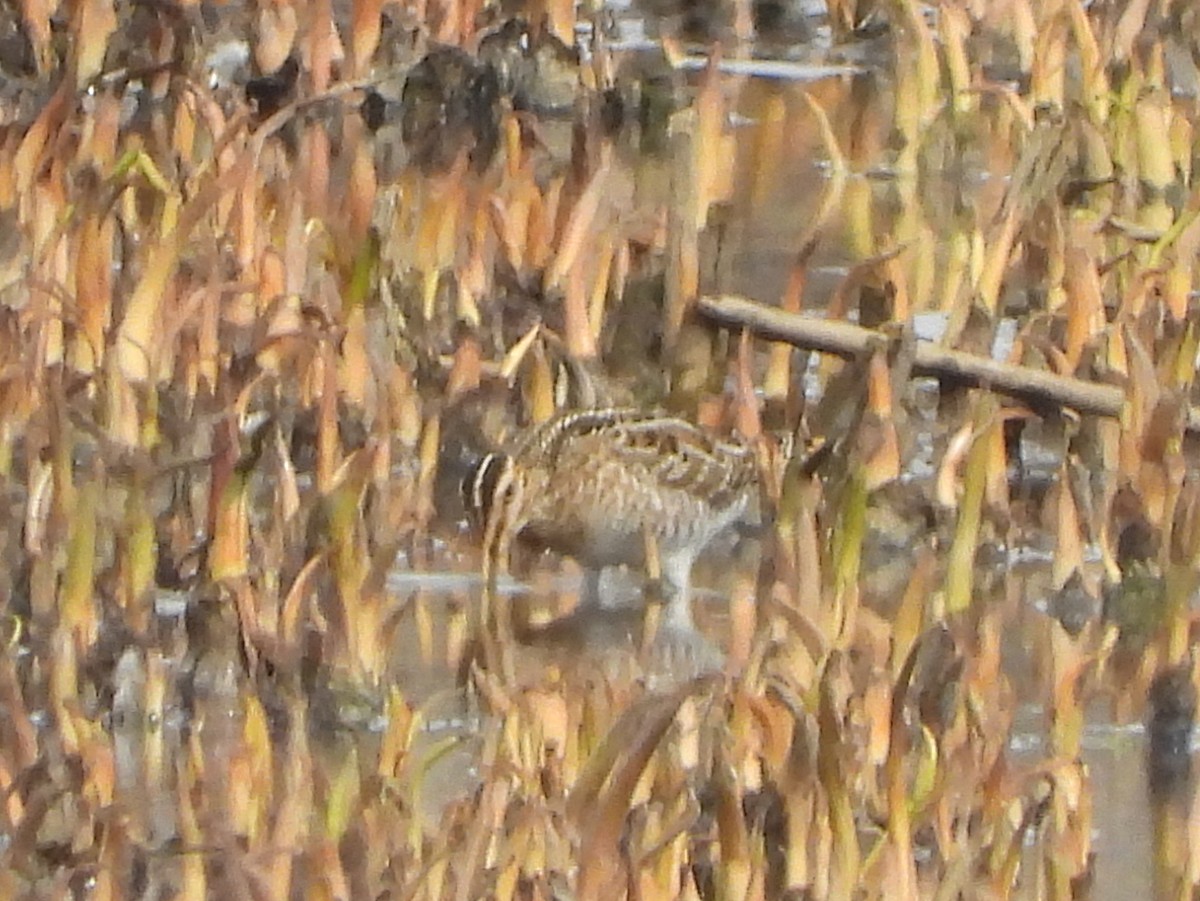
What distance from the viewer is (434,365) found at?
2580 millimetres

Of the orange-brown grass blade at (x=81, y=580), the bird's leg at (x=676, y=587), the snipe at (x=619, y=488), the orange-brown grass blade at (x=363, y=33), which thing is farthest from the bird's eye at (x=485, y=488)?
the orange-brown grass blade at (x=363, y=33)

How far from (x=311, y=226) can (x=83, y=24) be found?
0.53 m

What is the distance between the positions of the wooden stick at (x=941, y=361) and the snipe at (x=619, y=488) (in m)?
0.23

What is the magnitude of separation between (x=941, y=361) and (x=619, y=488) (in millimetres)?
365

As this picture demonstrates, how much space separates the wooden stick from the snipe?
23cm

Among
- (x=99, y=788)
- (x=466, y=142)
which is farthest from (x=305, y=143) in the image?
(x=99, y=788)

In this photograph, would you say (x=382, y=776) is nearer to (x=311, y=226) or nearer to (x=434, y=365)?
(x=434, y=365)

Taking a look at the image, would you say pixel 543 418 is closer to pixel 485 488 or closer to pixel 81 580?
pixel 485 488

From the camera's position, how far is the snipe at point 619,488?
236 centimetres

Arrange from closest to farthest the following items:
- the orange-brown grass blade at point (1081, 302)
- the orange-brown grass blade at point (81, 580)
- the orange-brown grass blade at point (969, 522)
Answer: the orange-brown grass blade at point (81, 580) → the orange-brown grass blade at point (969, 522) → the orange-brown grass blade at point (1081, 302)

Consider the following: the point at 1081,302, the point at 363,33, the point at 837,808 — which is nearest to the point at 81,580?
the point at 837,808

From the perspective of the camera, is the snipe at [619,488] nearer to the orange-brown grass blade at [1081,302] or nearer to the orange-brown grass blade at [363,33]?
the orange-brown grass blade at [1081,302]

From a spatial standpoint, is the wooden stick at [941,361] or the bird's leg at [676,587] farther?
the wooden stick at [941,361]

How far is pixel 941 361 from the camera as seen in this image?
8.25 feet
